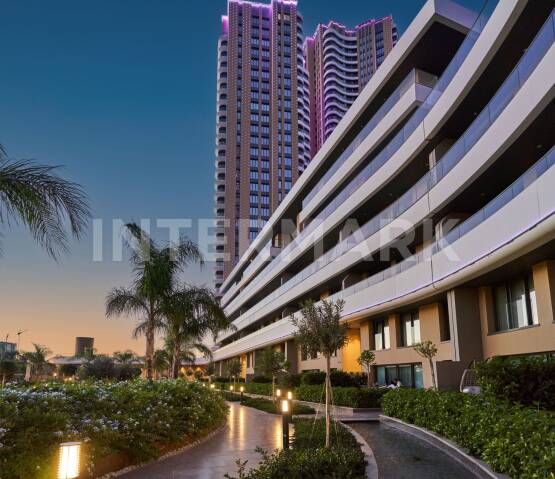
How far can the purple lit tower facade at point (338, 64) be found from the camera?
→ 14788 cm

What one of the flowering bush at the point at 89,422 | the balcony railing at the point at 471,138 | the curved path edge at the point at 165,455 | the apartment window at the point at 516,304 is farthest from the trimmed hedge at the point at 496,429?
the balcony railing at the point at 471,138

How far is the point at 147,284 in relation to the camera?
19.0m

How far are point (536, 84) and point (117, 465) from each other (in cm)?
1464

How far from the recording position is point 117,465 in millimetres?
8836

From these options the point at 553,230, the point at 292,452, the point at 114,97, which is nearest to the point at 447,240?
the point at 553,230

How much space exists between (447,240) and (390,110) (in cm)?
1042

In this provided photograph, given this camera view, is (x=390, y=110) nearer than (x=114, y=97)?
Yes

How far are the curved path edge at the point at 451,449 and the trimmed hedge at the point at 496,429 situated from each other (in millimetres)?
123

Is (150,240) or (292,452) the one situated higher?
(150,240)

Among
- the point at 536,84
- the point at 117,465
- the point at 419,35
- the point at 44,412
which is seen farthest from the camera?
the point at 419,35

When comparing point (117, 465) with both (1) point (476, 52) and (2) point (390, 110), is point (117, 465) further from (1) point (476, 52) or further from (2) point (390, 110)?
(2) point (390, 110)

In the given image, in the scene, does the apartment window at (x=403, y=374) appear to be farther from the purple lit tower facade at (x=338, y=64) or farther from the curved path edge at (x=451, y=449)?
the purple lit tower facade at (x=338, y=64)

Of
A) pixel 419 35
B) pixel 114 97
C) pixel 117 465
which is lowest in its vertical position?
pixel 117 465

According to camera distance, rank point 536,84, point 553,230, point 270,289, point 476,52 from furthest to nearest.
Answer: point 270,289 < point 476,52 < point 536,84 < point 553,230
